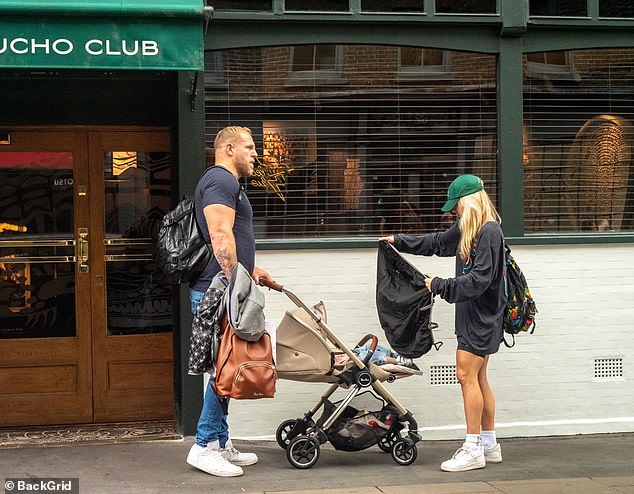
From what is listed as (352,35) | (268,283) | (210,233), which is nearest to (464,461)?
(268,283)

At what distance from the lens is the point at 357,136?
7742 mm

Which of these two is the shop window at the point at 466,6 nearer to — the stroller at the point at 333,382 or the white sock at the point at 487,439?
the stroller at the point at 333,382

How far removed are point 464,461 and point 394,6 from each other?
3333 millimetres

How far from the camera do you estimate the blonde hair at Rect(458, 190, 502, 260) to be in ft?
21.8

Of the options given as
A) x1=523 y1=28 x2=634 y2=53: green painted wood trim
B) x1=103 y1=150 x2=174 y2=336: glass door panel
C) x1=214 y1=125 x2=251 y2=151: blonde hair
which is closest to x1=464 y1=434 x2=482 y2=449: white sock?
x1=214 y1=125 x2=251 y2=151: blonde hair

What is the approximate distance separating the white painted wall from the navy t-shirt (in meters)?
1.02

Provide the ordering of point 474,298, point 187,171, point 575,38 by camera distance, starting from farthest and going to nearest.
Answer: point 575,38
point 187,171
point 474,298

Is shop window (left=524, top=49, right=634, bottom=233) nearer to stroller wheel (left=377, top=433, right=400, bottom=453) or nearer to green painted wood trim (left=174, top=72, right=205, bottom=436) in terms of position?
stroller wheel (left=377, top=433, right=400, bottom=453)

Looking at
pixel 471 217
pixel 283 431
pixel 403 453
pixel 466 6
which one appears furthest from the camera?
pixel 466 6

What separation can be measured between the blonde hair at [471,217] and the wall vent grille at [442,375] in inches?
50.9

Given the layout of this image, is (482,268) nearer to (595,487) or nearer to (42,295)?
(595,487)

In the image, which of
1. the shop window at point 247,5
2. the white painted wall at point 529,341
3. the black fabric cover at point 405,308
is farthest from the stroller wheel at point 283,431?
the shop window at point 247,5

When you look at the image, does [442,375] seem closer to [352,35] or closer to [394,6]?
[352,35]

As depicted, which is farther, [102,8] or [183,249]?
[183,249]
